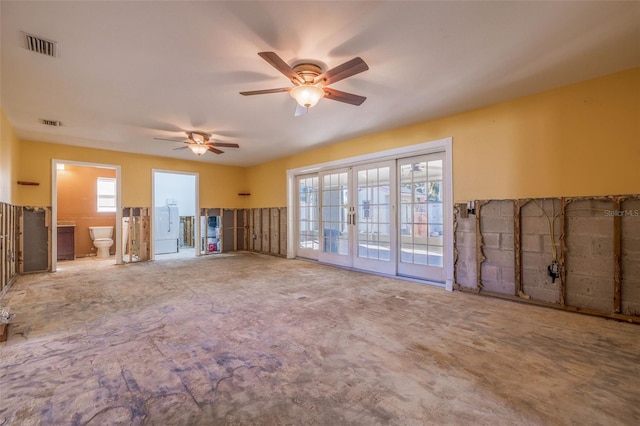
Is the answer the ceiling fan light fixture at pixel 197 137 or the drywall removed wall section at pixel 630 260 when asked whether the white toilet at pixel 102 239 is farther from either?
the drywall removed wall section at pixel 630 260

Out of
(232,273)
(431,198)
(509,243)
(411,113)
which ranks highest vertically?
(411,113)

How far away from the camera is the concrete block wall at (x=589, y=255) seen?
3.10 m

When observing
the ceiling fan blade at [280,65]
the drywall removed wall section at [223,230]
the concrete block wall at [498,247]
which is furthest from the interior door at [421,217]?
the drywall removed wall section at [223,230]

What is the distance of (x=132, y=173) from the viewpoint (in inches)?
271

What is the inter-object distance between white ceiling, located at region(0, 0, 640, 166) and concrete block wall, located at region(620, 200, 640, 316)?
59.3 inches

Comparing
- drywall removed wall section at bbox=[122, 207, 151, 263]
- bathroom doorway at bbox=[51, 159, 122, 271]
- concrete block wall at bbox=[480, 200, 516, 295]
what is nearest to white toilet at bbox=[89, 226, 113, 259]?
bathroom doorway at bbox=[51, 159, 122, 271]

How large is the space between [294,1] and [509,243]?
372 centimetres

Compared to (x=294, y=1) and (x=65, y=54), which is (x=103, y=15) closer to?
(x=65, y=54)

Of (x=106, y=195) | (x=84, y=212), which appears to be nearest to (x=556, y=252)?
(x=106, y=195)

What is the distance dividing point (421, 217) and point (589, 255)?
2085mm

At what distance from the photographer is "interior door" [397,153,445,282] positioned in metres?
4.55

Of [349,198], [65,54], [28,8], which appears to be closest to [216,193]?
[349,198]

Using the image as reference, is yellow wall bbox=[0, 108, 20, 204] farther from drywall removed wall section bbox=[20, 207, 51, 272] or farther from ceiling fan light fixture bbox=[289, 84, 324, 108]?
ceiling fan light fixture bbox=[289, 84, 324, 108]

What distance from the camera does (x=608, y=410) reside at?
1.63 metres
